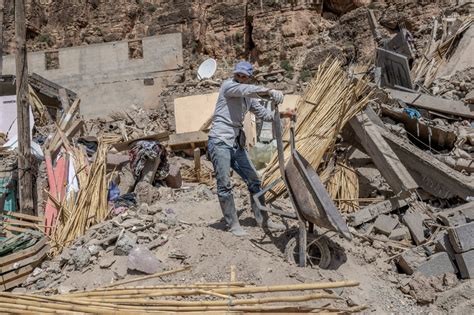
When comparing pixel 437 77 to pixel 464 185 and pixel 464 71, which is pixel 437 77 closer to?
pixel 464 71

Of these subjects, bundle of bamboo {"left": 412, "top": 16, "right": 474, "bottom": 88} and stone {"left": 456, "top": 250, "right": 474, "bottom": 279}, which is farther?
bundle of bamboo {"left": 412, "top": 16, "right": 474, "bottom": 88}

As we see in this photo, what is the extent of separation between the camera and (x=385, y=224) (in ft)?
14.6

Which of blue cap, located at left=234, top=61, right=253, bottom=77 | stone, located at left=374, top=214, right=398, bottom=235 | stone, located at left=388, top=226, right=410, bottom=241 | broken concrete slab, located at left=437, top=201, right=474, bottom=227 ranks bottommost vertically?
stone, located at left=388, top=226, right=410, bottom=241

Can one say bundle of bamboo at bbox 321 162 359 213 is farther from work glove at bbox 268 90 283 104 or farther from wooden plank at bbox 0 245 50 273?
wooden plank at bbox 0 245 50 273

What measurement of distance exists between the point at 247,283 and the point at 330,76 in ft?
10.1

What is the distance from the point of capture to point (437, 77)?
23.5 feet

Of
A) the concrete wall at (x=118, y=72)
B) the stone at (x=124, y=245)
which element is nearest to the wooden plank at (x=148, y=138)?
the stone at (x=124, y=245)

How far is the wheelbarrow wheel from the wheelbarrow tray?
0.19 m

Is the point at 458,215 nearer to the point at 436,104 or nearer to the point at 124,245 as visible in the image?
the point at 436,104

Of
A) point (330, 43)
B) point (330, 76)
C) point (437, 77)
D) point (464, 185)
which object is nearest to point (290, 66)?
point (330, 43)

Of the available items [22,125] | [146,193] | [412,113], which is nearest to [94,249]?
[146,193]

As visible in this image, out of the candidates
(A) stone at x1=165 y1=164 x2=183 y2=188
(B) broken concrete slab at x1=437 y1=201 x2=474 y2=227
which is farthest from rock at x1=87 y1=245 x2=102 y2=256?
(B) broken concrete slab at x1=437 y1=201 x2=474 y2=227

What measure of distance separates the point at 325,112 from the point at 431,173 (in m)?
1.33

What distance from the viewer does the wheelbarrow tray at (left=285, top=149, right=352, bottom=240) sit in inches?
132
